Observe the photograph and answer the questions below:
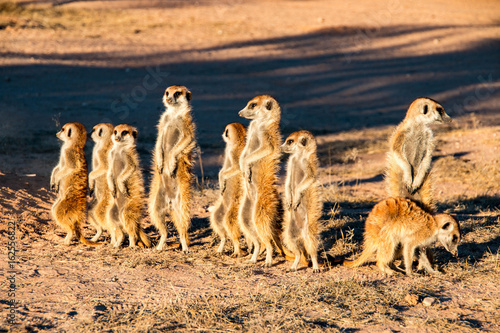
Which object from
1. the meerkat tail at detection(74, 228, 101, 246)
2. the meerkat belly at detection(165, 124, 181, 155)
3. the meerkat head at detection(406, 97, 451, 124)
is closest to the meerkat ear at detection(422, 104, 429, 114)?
the meerkat head at detection(406, 97, 451, 124)

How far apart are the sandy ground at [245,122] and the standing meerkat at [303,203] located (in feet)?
1.09

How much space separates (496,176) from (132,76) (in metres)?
11.8

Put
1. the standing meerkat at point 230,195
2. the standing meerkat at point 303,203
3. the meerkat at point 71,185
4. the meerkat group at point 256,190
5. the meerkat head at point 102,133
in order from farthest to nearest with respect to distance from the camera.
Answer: the meerkat head at point 102,133 < the meerkat at point 71,185 < the standing meerkat at point 230,195 < the standing meerkat at point 303,203 < the meerkat group at point 256,190

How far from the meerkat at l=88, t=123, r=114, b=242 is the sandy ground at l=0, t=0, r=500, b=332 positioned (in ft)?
1.32

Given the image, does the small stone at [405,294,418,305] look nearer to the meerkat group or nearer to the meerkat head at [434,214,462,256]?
the meerkat group

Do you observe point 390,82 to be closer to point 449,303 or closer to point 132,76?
point 132,76

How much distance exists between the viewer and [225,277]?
5.74m

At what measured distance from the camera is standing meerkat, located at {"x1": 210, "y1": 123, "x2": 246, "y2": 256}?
21.3ft

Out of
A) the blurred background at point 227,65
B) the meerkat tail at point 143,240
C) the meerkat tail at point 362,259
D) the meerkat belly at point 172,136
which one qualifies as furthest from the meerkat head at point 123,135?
the blurred background at point 227,65

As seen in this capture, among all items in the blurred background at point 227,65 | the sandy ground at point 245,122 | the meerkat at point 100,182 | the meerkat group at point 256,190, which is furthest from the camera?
the blurred background at point 227,65

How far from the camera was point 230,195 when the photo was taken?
21.8 feet

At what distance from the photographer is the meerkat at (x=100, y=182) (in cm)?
671

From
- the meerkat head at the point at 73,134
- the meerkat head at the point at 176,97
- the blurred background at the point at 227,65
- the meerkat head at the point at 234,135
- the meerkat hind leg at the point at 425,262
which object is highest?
the blurred background at the point at 227,65

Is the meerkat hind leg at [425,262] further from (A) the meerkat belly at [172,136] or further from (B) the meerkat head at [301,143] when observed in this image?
(A) the meerkat belly at [172,136]
